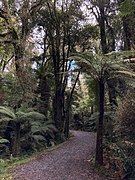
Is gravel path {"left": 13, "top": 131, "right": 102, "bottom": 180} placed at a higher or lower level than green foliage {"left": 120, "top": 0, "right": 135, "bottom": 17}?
lower

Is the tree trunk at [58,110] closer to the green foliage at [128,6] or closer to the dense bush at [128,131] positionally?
the dense bush at [128,131]

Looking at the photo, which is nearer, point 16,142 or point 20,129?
point 16,142

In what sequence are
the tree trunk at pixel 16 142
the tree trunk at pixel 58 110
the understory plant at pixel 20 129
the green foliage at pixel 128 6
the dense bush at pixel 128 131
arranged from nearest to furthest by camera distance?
the dense bush at pixel 128 131, the green foliage at pixel 128 6, the tree trunk at pixel 16 142, the understory plant at pixel 20 129, the tree trunk at pixel 58 110

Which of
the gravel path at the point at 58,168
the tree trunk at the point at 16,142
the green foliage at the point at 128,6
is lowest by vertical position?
the gravel path at the point at 58,168

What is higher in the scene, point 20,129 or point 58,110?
point 58,110

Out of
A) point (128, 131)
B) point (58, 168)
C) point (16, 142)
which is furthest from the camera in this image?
point (16, 142)

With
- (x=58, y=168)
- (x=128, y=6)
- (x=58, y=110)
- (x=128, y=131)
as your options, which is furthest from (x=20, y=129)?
(x=128, y=6)

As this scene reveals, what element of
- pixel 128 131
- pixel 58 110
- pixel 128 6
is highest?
pixel 128 6

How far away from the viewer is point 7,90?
40.1ft

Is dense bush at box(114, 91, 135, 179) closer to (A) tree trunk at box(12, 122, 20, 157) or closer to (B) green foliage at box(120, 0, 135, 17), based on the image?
(B) green foliage at box(120, 0, 135, 17)

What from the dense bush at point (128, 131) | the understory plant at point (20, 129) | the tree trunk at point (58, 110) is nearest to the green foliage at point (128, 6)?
the dense bush at point (128, 131)

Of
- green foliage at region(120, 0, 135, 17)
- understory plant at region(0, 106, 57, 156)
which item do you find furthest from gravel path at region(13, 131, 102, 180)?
green foliage at region(120, 0, 135, 17)

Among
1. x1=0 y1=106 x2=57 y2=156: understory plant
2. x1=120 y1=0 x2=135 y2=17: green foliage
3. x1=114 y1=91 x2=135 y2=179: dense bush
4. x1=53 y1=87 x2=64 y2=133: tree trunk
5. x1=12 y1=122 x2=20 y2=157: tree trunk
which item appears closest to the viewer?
x1=114 y1=91 x2=135 y2=179: dense bush

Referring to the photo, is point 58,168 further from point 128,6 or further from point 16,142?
point 128,6
